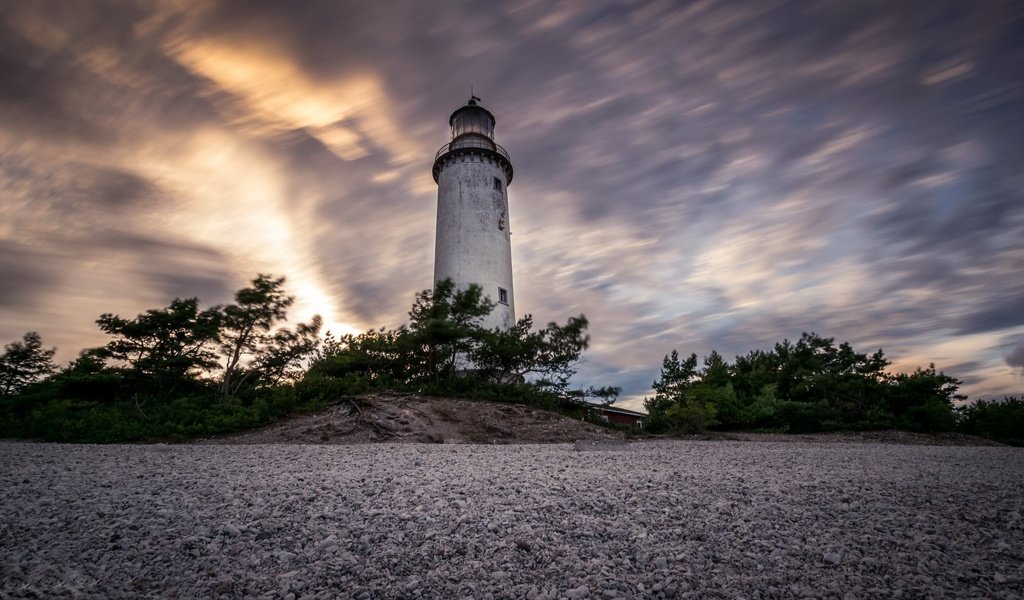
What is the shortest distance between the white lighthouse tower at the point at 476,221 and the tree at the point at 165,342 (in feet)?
32.1

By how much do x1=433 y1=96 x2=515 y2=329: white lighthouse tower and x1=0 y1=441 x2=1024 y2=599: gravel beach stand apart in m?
15.4

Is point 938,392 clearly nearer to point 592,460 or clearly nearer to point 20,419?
point 592,460

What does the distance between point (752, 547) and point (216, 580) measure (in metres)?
3.71

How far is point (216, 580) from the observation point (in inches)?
115

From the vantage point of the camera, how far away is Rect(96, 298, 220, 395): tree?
14617mm

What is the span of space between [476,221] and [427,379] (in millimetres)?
8963

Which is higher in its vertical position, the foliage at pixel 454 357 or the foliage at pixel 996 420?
the foliage at pixel 454 357

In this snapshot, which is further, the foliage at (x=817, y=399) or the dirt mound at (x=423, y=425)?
the foliage at (x=817, y=399)

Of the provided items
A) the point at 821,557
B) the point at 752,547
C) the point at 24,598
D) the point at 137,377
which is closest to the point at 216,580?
the point at 24,598

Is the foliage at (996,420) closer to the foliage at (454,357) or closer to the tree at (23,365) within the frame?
the foliage at (454,357)

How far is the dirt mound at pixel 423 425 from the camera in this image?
10531 mm

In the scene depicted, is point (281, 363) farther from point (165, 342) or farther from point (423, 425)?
point (423, 425)

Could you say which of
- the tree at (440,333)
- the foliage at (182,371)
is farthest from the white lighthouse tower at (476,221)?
the foliage at (182,371)

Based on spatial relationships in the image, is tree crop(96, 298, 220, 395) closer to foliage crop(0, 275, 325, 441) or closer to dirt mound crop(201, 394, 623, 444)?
foliage crop(0, 275, 325, 441)
